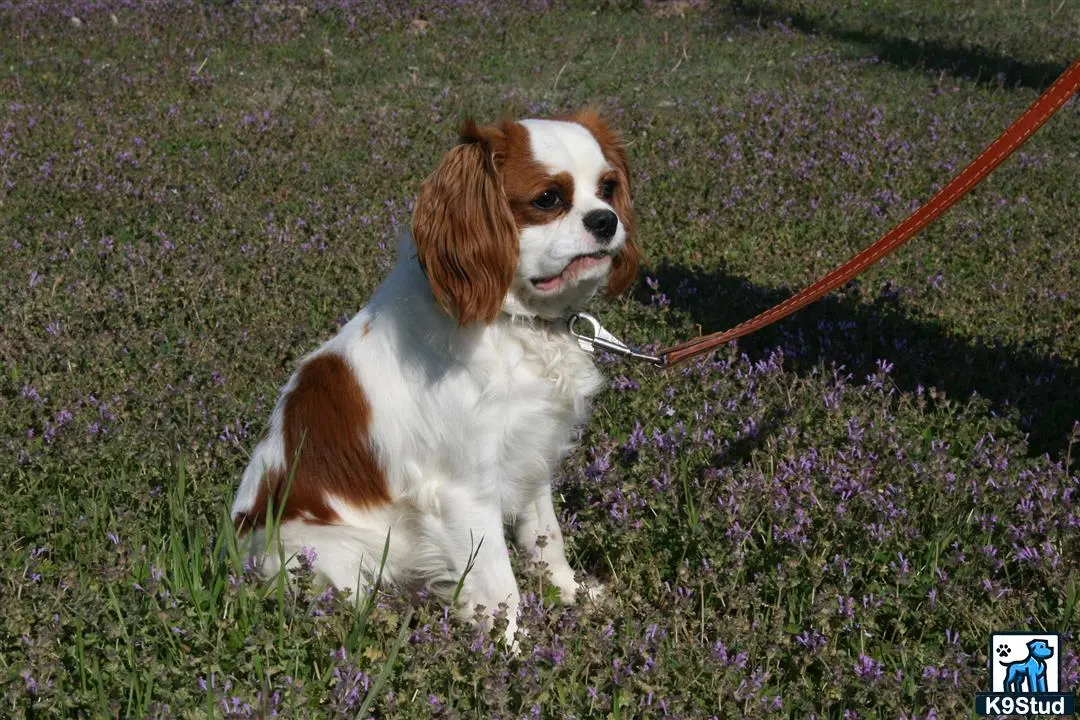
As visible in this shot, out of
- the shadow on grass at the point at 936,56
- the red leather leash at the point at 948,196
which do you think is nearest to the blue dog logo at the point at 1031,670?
the red leather leash at the point at 948,196

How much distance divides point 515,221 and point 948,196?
1.38m

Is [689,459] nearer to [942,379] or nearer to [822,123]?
[942,379]

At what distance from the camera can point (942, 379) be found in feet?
16.3

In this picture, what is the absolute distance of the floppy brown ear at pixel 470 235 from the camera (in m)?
3.26

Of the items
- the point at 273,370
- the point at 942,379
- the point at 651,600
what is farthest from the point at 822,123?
the point at 651,600

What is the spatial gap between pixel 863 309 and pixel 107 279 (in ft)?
14.2

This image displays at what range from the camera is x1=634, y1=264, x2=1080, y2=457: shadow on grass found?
4734mm

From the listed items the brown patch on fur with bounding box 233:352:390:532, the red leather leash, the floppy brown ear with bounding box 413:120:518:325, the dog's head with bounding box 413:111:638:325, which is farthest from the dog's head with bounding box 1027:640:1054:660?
the brown patch on fur with bounding box 233:352:390:532

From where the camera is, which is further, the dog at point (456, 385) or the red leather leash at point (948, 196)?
the dog at point (456, 385)

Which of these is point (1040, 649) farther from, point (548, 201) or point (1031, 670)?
point (548, 201)

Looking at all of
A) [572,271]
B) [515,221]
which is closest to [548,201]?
[515,221]

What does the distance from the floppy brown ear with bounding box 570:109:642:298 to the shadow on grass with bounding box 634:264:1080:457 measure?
1.55 metres

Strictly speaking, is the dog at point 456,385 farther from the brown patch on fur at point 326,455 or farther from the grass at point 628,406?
the grass at point 628,406

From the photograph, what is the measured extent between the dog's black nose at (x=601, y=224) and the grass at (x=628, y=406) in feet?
3.32
